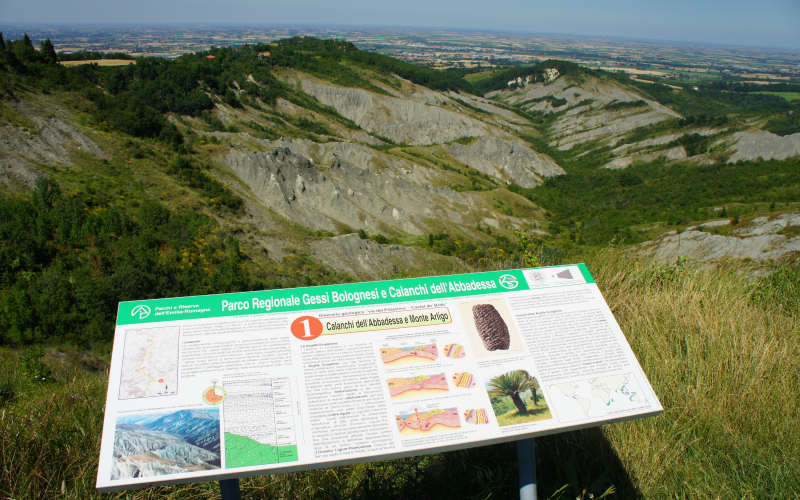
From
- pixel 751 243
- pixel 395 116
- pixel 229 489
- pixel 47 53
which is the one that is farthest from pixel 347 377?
pixel 395 116

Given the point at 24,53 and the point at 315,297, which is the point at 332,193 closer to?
the point at 24,53

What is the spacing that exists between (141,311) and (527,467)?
9.26ft

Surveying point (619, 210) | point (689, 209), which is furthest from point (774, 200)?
point (619, 210)

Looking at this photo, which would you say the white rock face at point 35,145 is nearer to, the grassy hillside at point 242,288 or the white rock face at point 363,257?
the grassy hillside at point 242,288

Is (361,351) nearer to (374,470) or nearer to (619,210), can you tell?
(374,470)

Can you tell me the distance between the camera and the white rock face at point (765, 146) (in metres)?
63.2

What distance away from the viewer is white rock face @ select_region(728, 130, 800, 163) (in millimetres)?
63191

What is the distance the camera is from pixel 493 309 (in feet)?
11.3

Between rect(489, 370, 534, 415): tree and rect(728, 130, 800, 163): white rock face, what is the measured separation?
77646 millimetres

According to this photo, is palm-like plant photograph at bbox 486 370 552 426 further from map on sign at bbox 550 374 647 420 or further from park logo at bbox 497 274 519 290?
park logo at bbox 497 274 519 290

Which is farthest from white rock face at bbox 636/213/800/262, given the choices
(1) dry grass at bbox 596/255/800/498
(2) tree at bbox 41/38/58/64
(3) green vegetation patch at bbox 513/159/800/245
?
(2) tree at bbox 41/38/58/64

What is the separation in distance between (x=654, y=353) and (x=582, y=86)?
132m

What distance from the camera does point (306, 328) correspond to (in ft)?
10.4

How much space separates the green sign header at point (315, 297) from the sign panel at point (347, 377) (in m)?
0.01
